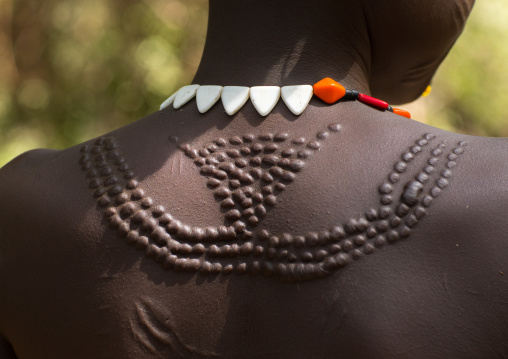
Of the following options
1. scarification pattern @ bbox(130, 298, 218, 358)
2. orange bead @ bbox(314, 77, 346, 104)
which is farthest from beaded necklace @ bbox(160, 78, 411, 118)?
scarification pattern @ bbox(130, 298, 218, 358)

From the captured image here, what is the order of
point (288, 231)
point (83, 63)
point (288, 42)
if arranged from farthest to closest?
point (83, 63) → point (288, 42) → point (288, 231)

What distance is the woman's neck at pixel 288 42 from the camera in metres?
0.98

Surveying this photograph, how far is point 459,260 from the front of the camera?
815 millimetres

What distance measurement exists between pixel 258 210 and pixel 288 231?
6 centimetres

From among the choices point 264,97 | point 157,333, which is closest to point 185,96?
point 264,97

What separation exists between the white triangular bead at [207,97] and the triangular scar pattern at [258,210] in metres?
0.08

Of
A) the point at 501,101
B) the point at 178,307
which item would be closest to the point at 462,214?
the point at 178,307

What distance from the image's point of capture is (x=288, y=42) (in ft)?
3.24

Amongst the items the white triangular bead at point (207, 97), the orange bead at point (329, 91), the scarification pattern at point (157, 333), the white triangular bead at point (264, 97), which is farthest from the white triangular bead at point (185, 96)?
the scarification pattern at point (157, 333)

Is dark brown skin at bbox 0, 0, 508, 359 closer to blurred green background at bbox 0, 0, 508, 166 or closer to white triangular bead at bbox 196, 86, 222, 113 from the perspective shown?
white triangular bead at bbox 196, 86, 222, 113

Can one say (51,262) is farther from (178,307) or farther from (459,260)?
(459,260)

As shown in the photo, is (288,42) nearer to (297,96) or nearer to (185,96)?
(297,96)

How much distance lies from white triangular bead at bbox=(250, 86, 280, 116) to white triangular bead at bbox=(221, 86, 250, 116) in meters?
0.01

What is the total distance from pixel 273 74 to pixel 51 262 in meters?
0.50
